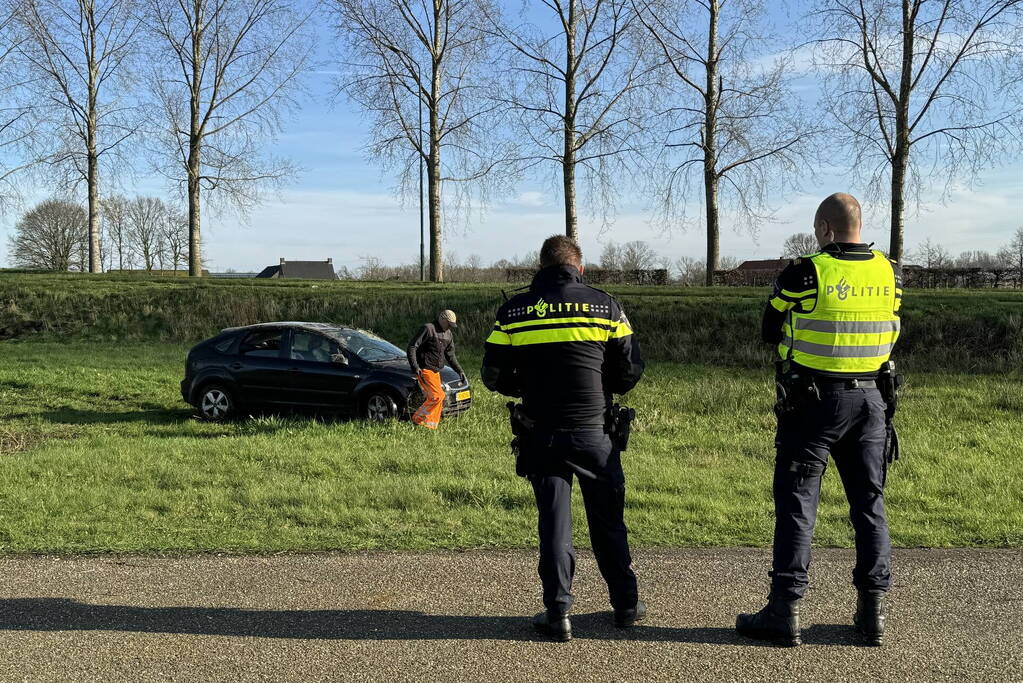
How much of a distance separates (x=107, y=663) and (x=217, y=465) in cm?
468

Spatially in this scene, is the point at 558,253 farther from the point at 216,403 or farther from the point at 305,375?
the point at 216,403

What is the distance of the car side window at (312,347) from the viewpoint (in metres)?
12.4

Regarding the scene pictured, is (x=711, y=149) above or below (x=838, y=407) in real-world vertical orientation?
above

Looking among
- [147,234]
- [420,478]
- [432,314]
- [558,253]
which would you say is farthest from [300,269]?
[558,253]

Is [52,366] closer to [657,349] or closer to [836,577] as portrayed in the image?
[657,349]

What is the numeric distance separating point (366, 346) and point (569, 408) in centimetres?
870

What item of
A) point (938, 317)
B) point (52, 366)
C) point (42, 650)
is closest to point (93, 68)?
point (52, 366)

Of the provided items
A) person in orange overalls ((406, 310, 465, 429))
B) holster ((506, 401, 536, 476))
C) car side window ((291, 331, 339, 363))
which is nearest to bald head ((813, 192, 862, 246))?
holster ((506, 401, 536, 476))

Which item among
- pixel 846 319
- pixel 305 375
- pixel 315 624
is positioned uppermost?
pixel 846 319

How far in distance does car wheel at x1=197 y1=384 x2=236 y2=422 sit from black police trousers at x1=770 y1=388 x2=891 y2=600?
991 cm

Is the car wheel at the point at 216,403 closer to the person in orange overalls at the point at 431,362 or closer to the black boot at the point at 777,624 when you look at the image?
the person in orange overalls at the point at 431,362

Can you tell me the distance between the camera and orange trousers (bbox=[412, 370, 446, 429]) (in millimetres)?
10891

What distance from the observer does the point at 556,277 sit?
4332 mm

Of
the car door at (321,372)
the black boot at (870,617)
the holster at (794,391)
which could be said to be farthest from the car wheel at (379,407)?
the black boot at (870,617)
